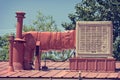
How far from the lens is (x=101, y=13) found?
105ft

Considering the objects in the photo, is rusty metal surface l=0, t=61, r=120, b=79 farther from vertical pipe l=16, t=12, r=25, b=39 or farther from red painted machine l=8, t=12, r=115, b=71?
vertical pipe l=16, t=12, r=25, b=39

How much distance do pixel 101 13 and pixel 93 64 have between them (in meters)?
15.8

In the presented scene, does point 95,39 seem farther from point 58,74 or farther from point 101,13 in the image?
point 101,13

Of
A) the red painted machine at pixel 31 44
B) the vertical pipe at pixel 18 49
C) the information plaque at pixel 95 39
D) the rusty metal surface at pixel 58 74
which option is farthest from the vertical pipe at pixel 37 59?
the information plaque at pixel 95 39

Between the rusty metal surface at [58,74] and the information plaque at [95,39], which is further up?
the information plaque at [95,39]

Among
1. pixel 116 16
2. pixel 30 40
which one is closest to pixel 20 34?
pixel 30 40

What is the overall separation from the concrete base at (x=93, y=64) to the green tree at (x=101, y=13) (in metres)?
14.5

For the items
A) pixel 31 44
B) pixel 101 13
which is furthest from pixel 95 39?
pixel 101 13

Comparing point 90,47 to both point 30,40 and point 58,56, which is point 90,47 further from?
point 58,56

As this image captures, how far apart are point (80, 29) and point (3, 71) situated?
3.80 m

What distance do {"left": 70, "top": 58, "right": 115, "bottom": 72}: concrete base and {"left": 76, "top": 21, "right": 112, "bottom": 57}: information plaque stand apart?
10.6 inches

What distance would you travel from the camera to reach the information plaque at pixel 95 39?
16781 millimetres

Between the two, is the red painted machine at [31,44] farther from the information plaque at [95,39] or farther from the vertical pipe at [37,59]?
the information plaque at [95,39]

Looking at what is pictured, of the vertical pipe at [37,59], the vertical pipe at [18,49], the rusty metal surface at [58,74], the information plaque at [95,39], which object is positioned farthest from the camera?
the vertical pipe at [18,49]
